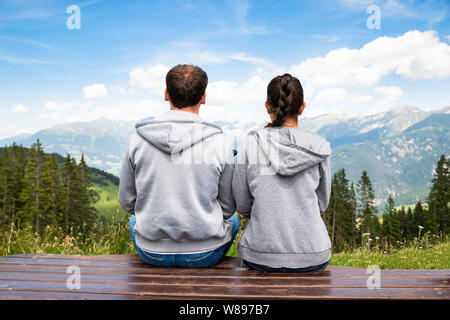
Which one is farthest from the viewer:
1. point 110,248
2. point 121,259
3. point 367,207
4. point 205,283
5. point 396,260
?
point 367,207

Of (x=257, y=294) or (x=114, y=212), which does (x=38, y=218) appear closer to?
(x=114, y=212)

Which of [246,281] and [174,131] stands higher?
[174,131]

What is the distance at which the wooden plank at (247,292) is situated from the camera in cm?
278

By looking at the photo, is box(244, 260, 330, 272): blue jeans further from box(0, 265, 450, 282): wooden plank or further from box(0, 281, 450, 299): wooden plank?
box(0, 281, 450, 299): wooden plank

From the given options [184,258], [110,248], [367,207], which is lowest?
[367,207]

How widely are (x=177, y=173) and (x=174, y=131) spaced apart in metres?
0.38

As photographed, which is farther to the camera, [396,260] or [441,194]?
[441,194]

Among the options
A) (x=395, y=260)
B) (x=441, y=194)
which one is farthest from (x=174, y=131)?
(x=441, y=194)

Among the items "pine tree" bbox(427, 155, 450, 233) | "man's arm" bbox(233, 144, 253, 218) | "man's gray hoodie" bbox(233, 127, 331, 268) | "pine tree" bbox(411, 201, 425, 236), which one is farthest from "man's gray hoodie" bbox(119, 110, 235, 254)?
"pine tree" bbox(411, 201, 425, 236)

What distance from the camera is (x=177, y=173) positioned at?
3115mm

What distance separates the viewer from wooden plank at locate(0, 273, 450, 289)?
3021mm

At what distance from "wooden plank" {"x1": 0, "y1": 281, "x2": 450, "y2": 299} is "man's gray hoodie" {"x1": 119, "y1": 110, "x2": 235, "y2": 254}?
51cm

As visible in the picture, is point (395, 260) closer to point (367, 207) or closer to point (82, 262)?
point (82, 262)
